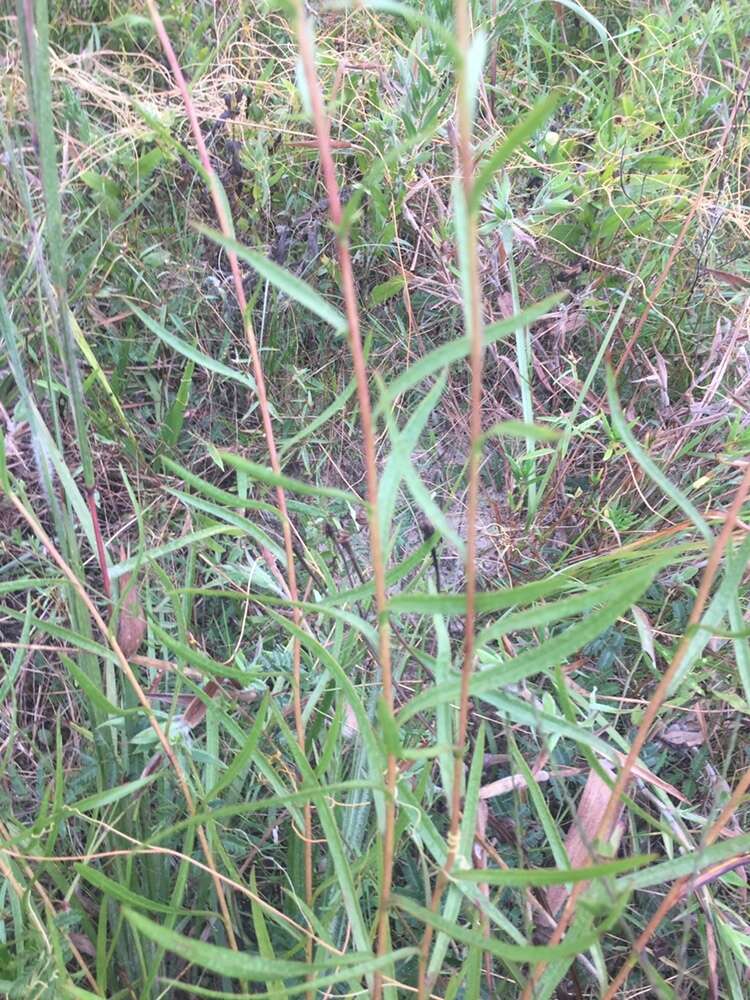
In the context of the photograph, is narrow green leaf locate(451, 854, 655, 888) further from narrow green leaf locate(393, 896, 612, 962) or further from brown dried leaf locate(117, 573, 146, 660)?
brown dried leaf locate(117, 573, 146, 660)

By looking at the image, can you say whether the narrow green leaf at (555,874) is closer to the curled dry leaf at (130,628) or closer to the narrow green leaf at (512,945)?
the narrow green leaf at (512,945)

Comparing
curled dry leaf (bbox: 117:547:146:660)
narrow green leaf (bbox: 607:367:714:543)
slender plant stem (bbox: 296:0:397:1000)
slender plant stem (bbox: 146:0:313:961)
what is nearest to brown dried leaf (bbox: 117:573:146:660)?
curled dry leaf (bbox: 117:547:146:660)

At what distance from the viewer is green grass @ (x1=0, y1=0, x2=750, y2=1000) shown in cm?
58

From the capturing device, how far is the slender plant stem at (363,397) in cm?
28

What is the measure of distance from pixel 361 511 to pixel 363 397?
80 cm

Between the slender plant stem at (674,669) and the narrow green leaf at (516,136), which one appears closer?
the narrow green leaf at (516,136)

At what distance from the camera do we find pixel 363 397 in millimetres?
322

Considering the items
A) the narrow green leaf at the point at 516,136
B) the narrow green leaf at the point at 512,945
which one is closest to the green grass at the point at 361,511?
the narrow green leaf at the point at 512,945

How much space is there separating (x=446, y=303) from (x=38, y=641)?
78 cm

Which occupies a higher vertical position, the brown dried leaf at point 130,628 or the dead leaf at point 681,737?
the brown dried leaf at point 130,628

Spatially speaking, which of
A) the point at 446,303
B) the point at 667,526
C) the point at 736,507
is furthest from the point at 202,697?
the point at 446,303

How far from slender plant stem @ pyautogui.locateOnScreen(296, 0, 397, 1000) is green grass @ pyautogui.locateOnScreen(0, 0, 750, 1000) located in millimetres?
11

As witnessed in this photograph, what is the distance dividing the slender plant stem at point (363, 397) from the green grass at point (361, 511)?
11 millimetres

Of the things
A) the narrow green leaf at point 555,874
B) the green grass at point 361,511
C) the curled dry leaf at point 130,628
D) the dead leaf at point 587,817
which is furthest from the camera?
the curled dry leaf at point 130,628
